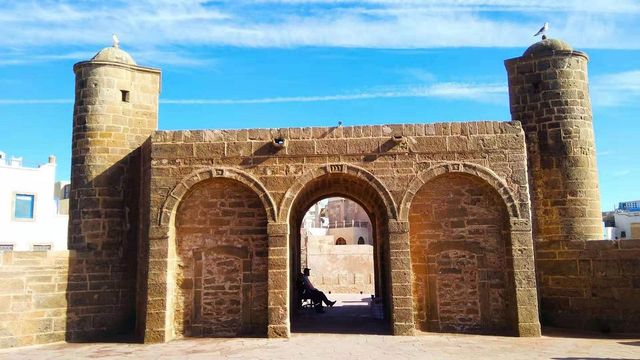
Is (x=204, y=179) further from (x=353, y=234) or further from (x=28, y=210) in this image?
(x=353, y=234)

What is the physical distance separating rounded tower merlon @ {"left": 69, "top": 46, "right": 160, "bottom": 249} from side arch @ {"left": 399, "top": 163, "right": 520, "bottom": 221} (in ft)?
21.9

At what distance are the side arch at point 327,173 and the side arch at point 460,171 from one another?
→ 0.41 m

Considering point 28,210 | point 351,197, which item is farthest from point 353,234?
point 351,197

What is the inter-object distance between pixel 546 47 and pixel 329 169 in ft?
21.9

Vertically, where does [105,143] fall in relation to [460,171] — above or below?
above

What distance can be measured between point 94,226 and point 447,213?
827 cm

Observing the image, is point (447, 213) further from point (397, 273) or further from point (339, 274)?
point (339, 274)

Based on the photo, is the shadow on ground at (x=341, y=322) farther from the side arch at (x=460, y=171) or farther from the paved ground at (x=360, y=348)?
the side arch at (x=460, y=171)

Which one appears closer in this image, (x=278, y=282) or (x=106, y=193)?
(x=278, y=282)

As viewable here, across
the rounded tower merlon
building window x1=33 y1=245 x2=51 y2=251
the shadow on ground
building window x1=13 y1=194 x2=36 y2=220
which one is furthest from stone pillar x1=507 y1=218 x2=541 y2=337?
building window x1=13 y1=194 x2=36 y2=220

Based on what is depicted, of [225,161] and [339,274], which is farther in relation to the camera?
[339,274]

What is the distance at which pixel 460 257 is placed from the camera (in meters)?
10.8

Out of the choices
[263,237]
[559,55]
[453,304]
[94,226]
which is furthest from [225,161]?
[559,55]

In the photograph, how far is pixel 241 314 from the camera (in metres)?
10.8
